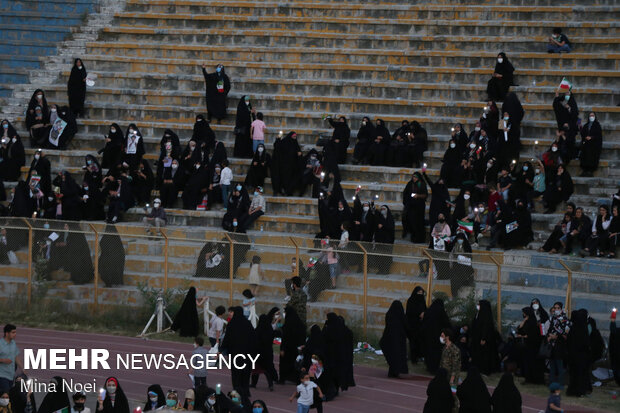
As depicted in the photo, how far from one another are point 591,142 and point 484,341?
6790 mm

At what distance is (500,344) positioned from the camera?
2127 centimetres

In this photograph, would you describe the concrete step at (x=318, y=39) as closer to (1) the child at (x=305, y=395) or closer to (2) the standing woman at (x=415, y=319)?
(2) the standing woman at (x=415, y=319)

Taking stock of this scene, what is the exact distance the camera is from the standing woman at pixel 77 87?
3089 centimetres

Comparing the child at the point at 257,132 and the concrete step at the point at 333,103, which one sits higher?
the concrete step at the point at 333,103

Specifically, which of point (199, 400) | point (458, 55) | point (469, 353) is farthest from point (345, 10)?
point (199, 400)

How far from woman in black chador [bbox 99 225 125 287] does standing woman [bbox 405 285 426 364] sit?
586 cm

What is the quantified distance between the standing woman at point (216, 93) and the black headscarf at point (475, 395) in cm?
1416

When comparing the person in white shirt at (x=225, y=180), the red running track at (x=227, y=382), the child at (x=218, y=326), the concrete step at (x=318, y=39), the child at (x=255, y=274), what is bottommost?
the red running track at (x=227, y=382)

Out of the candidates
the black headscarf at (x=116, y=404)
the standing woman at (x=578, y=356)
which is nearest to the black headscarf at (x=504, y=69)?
the standing woman at (x=578, y=356)

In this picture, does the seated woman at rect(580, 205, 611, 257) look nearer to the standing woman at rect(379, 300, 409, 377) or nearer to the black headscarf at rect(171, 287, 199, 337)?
the standing woman at rect(379, 300, 409, 377)

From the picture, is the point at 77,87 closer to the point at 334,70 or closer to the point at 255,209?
the point at 334,70

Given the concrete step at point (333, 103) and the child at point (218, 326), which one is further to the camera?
the concrete step at point (333, 103)

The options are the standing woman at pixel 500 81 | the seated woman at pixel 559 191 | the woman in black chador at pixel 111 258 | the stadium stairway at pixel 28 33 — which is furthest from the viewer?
the stadium stairway at pixel 28 33

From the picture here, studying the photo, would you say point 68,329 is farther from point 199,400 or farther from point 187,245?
point 199,400
